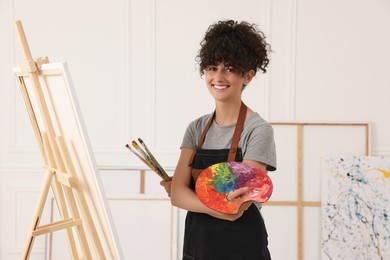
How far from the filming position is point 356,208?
3852 mm

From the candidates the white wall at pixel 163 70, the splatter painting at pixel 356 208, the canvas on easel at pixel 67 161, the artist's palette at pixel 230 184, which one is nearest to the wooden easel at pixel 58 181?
the canvas on easel at pixel 67 161

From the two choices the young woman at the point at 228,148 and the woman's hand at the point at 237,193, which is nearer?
the woman's hand at the point at 237,193

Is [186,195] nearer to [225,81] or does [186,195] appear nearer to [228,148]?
[228,148]

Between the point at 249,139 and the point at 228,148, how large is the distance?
0.09 metres

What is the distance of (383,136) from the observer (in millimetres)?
4016

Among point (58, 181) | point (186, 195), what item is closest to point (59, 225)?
point (58, 181)

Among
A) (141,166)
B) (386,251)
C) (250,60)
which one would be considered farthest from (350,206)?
(250,60)

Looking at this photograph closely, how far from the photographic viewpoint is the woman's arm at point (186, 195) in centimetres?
167

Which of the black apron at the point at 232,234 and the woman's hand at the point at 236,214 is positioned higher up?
the woman's hand at the point at 236,214

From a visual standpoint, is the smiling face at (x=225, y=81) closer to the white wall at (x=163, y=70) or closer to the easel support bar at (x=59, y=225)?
the easel support bar at (x=59, y=225)

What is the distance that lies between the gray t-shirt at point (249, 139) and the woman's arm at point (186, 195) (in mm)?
76

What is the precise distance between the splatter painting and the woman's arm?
A: 7.61 feet

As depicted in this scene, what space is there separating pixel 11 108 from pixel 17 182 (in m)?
0.61

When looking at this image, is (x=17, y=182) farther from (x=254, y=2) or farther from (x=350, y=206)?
(x=350, y=206)
